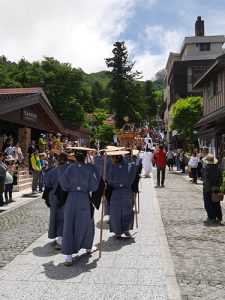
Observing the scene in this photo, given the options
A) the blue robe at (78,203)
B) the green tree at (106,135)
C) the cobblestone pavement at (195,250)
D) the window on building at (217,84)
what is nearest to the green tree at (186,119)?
the window on building at (217,84)

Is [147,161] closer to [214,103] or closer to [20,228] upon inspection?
[214,103]

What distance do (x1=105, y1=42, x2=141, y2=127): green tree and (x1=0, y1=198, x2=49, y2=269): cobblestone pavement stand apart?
1653 inches

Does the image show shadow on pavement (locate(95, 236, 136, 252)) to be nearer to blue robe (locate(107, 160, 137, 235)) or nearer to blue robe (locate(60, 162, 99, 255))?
blue robe (locate(107, 160, 137, 235))

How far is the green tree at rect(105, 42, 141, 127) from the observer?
5459 centimetres

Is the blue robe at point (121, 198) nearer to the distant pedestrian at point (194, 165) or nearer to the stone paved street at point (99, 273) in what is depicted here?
the stone paved street at point (99, 273)

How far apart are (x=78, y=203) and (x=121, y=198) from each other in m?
1.78

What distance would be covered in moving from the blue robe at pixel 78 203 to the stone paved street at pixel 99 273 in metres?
0.45

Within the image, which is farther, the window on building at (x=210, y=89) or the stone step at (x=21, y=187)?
the window on building at (x=210, y=89)

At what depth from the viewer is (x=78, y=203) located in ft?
21.2

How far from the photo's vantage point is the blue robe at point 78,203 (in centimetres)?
641

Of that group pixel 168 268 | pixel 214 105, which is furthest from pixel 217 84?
pixel 168 268

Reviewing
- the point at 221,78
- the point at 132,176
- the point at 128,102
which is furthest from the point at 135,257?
the point at 128,102

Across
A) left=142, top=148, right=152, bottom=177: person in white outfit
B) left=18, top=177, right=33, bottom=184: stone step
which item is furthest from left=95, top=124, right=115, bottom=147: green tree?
left=18, top=177, right=33, bottom=184: stone step

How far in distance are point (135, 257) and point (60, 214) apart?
5.90 ft
